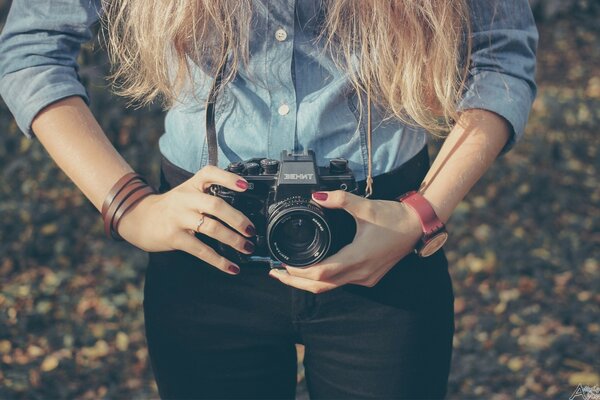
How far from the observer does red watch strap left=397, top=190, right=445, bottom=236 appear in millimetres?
1146

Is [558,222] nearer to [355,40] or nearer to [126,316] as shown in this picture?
[126,316]

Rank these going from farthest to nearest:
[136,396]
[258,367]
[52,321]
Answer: [52,321], [136,396], [258,367]

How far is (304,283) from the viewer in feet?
3.67

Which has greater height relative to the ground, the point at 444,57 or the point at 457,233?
the point at 444,57

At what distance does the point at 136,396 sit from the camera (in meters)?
2.77

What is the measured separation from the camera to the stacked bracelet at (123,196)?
3.93 feet

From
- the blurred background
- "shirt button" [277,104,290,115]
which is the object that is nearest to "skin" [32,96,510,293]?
"shirt button" [277,104,290,115]

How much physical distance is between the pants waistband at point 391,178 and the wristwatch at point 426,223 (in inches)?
1.4

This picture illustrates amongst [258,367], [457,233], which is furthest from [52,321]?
[258,367]

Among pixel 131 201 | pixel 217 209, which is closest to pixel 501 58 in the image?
pixel 217 209

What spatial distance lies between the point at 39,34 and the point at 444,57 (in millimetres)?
588

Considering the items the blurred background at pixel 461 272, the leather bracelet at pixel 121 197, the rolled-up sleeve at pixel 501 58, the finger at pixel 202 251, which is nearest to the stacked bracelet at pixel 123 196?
the leather bracelet at pixel 121 197

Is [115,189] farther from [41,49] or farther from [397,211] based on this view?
[397,211]

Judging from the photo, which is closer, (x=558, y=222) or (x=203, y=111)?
(x=203, y=111)
